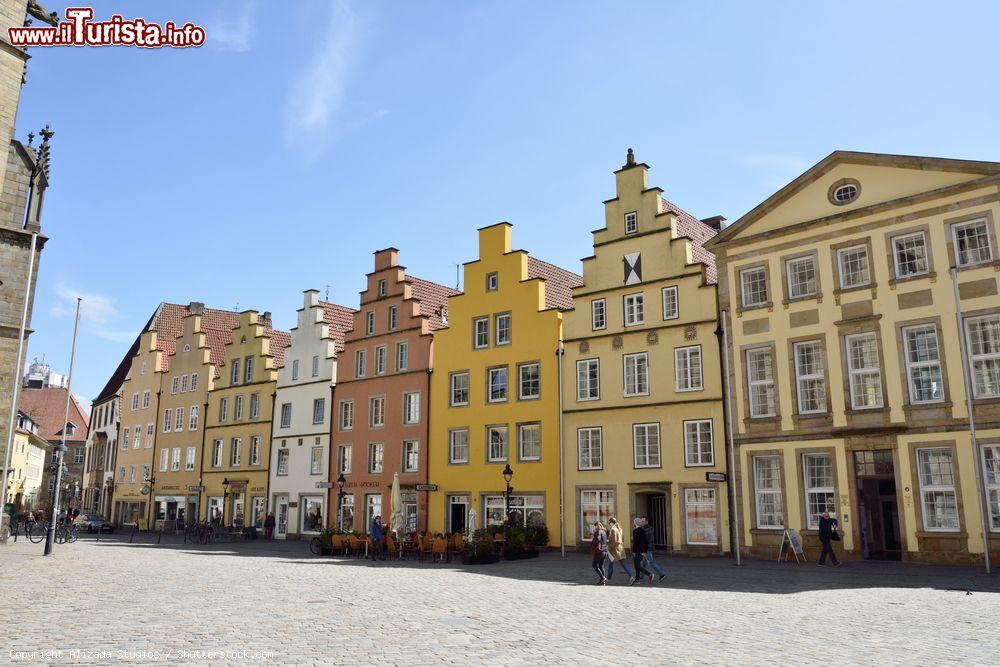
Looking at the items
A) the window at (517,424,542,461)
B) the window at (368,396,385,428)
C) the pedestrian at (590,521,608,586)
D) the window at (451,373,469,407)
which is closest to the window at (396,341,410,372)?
the window at (368,396,385,428)

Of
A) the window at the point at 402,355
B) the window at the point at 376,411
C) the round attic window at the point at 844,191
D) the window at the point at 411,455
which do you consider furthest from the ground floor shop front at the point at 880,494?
the window at the point at 376,411

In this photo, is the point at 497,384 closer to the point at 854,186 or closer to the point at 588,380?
the point at 588,380

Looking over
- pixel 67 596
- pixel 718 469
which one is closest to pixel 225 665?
pixel 67 596

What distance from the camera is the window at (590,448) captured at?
3319cm

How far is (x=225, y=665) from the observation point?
920 cm

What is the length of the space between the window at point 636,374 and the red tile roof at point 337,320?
59.7 feet

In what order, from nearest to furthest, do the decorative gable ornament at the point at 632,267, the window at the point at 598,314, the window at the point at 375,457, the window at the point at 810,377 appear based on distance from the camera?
the window at the point at 810,377 → the decorative gable ornament at the point at 632,267 → the window at the point at 598,314 → the window at the point at 375,457

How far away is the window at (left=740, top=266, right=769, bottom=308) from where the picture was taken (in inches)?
1154

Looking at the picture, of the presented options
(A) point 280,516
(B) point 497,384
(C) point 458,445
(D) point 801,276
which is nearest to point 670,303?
(D) point 801,276

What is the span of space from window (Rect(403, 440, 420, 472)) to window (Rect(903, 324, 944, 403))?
74.5 ft

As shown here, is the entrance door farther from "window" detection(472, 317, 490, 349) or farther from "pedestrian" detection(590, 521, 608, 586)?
"pedestrian" detection(590, 521, 608, 586)

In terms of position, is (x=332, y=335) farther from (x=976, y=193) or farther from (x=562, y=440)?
(x=976, y=193)

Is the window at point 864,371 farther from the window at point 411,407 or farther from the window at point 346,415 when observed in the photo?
the window at point 346,415

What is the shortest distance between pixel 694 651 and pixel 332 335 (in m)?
39.8
